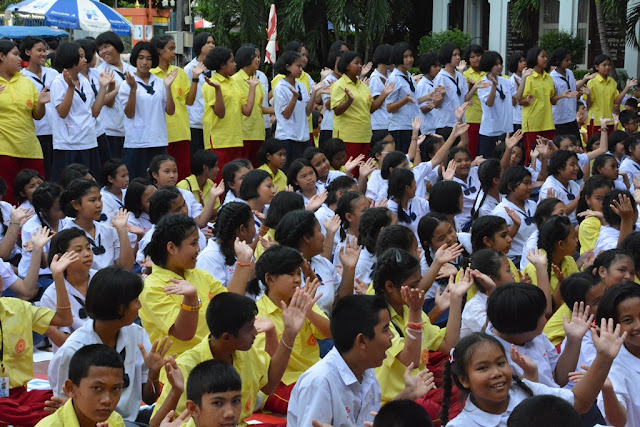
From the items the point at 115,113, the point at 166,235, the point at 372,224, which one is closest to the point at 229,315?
the point at 166,235

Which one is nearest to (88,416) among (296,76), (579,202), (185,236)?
(185,236)

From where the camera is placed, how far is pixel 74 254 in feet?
15.3

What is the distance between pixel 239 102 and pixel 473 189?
2.44m

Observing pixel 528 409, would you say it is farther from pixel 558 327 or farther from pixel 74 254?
pixel 74 254

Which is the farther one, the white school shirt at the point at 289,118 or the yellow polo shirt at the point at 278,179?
the white school shirt at the point at 289,118

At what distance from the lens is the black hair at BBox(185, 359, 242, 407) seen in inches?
129

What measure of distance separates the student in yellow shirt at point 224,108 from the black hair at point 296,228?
400 centimetres

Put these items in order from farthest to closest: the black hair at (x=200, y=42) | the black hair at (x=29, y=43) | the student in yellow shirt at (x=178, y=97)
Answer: the black hair at (x=200, y=42)
the student in yellow shirt at (x=178, y=97)
the black hair at (x=29, y=43)

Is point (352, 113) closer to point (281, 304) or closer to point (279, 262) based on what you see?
point (279, 262)

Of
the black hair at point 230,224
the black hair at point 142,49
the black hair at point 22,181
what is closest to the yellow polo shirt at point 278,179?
the black hair at point 142,49

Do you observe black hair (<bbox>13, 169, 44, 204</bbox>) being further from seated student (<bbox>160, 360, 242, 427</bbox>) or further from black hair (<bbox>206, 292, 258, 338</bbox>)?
seated student (<bbox>160, 360, 242, 427</bbox>)

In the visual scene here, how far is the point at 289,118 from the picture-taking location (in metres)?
9.49

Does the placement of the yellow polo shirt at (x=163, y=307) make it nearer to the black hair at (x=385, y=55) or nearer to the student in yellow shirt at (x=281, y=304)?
the student in yellow shirt at (x=281, y=304)

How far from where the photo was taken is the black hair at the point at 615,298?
3.94 metres
